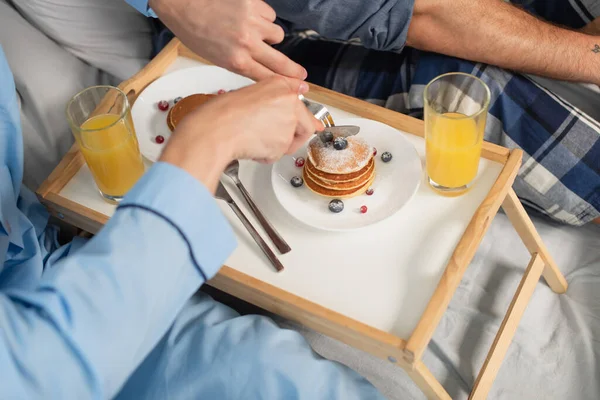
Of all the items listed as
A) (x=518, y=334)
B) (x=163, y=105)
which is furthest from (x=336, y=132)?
(x=518, y=334)

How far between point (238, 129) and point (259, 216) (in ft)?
0.89

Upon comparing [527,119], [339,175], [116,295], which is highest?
[116,295]

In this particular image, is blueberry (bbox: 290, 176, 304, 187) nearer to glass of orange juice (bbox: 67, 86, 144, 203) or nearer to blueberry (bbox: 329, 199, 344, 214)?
blueberry (bbox: 329, 199, 344, 214)

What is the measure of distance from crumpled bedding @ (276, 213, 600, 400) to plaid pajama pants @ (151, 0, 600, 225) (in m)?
0.10

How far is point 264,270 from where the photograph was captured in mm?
1016

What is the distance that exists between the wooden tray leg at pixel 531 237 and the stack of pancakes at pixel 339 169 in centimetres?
31

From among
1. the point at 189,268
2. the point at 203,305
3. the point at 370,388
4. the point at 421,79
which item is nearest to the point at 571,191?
the point at 421,79

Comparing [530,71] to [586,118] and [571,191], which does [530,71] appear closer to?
[586,118]

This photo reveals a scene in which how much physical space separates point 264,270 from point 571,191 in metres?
0.75

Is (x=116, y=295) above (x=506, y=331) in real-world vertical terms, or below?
above

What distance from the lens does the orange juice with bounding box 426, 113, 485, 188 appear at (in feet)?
3.33

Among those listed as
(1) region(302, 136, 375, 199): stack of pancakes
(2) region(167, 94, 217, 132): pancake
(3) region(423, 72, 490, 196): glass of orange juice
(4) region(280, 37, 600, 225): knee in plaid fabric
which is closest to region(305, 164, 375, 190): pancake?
(1) region(302, 136, 375, 199): stack of pancakes

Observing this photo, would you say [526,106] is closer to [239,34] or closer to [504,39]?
[504,39]

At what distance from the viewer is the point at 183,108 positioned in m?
1.19
